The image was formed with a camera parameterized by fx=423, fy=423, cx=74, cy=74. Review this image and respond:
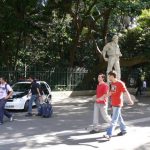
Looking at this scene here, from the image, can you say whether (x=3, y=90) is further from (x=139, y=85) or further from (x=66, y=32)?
(x=66, y=32)

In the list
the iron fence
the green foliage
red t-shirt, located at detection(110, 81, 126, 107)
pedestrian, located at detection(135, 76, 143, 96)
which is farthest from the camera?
pedestrian, located at detection(135, 76, 143, 96)

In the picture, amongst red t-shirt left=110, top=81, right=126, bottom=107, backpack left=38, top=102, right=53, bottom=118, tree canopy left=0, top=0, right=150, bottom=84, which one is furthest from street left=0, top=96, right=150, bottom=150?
tree canopy left=0, top=0, right=150, bottom=84

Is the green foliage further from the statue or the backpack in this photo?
the backpack

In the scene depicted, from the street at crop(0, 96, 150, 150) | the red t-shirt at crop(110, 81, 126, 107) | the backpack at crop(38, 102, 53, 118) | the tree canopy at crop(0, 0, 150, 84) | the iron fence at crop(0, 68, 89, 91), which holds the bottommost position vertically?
the street at crop(0, 96, 150, 150)

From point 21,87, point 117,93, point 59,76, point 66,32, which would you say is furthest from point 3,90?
point 66,32

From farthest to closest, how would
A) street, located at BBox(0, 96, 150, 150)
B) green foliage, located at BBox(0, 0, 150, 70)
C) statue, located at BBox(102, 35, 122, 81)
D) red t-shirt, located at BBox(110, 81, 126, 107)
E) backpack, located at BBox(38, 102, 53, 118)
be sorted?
green foliage, located at BBox(0, 0, 150, 70) < statue, located at BBox(102, 35, 122, 81) < backpack, located at BBox(38, 102, 53, 118) < red t-shirt, located at BBox(110, 81, 126, 107) < street, located at BBox(0, 96, 150, 150)

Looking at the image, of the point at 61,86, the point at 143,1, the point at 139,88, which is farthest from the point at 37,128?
the point at 139,88

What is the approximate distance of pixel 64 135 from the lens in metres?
12.4

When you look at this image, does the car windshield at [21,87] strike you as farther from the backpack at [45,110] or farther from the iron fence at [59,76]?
the iron fence at [59,76]

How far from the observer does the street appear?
10.7 m

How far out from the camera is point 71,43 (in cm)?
3406

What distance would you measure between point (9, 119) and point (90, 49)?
796 inches

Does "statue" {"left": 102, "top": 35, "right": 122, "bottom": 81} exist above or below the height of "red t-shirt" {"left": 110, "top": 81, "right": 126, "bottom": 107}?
above

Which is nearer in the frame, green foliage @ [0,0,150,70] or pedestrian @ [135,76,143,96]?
green foliage @ [0,0,150,70]
